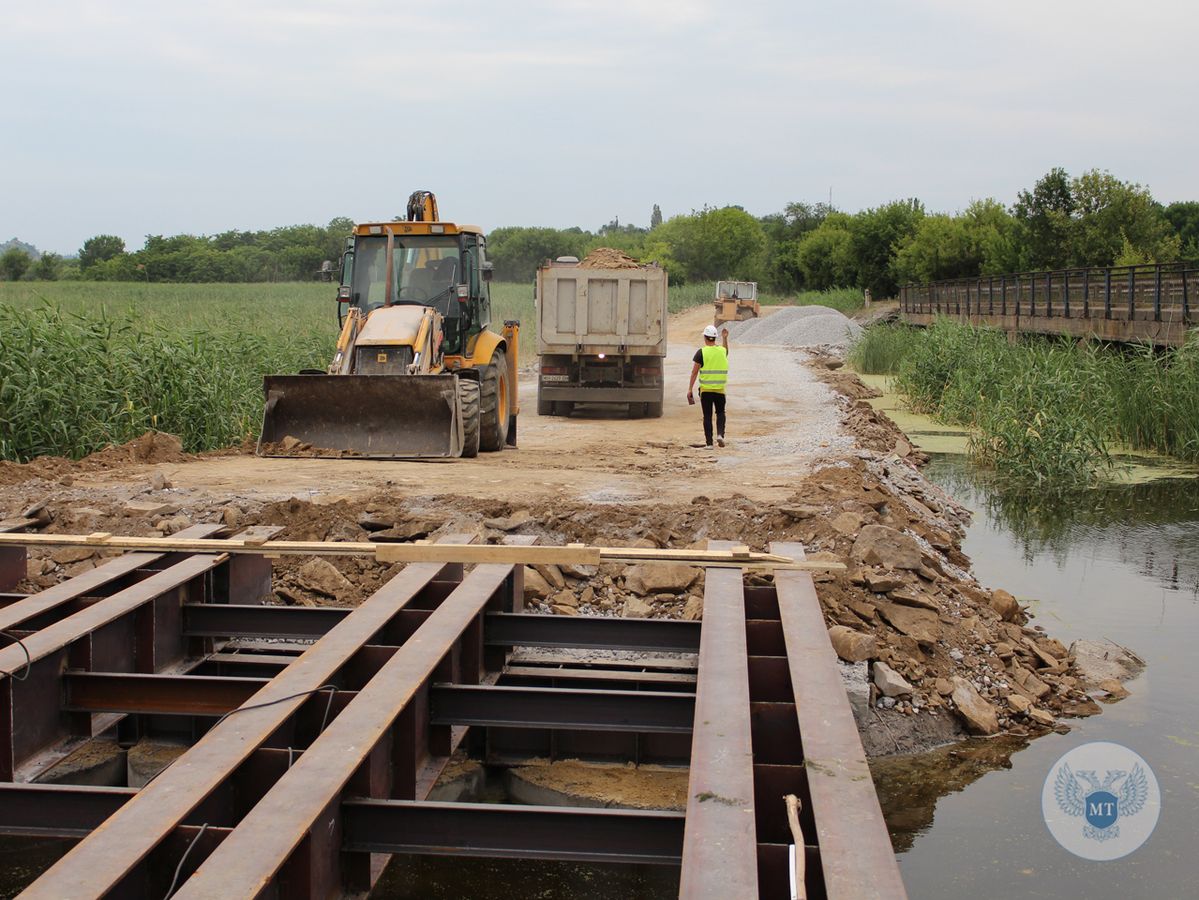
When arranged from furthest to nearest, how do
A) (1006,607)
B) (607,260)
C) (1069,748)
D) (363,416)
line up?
1. (607,260)
2. (363,416)
3. (1006,607)
4. (1069,748)

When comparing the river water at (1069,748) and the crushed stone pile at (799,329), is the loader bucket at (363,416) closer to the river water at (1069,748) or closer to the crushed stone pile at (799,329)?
the river water at (1069,748)

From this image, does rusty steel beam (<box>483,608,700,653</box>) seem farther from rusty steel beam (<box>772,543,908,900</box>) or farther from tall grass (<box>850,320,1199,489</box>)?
tall grass (<box>850,320,1199,489</box>)

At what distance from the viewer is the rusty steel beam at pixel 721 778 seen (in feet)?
9.81

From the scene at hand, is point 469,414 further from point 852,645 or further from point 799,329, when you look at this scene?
point 799,329

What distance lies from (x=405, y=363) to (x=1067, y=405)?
28.1 ft

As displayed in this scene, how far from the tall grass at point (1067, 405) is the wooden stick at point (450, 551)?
9.09 m

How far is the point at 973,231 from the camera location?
6053cm

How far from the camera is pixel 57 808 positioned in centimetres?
368

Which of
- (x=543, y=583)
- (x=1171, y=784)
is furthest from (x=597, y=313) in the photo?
(x=1171, y=784)

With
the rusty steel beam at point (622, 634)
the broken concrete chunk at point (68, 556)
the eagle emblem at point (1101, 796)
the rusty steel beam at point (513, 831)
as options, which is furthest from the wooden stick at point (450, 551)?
the rusty steel beam at point (513, 831)

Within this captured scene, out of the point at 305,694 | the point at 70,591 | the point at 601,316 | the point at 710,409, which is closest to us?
the point at 305,694

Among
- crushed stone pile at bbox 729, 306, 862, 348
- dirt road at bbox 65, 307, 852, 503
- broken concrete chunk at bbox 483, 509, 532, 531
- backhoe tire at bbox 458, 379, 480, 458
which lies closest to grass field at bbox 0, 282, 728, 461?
dirt road at bbox 65, 307, 852, 503

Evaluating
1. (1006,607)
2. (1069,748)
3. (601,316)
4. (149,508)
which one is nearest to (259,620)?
(149,508)

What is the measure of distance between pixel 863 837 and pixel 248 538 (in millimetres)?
4194
